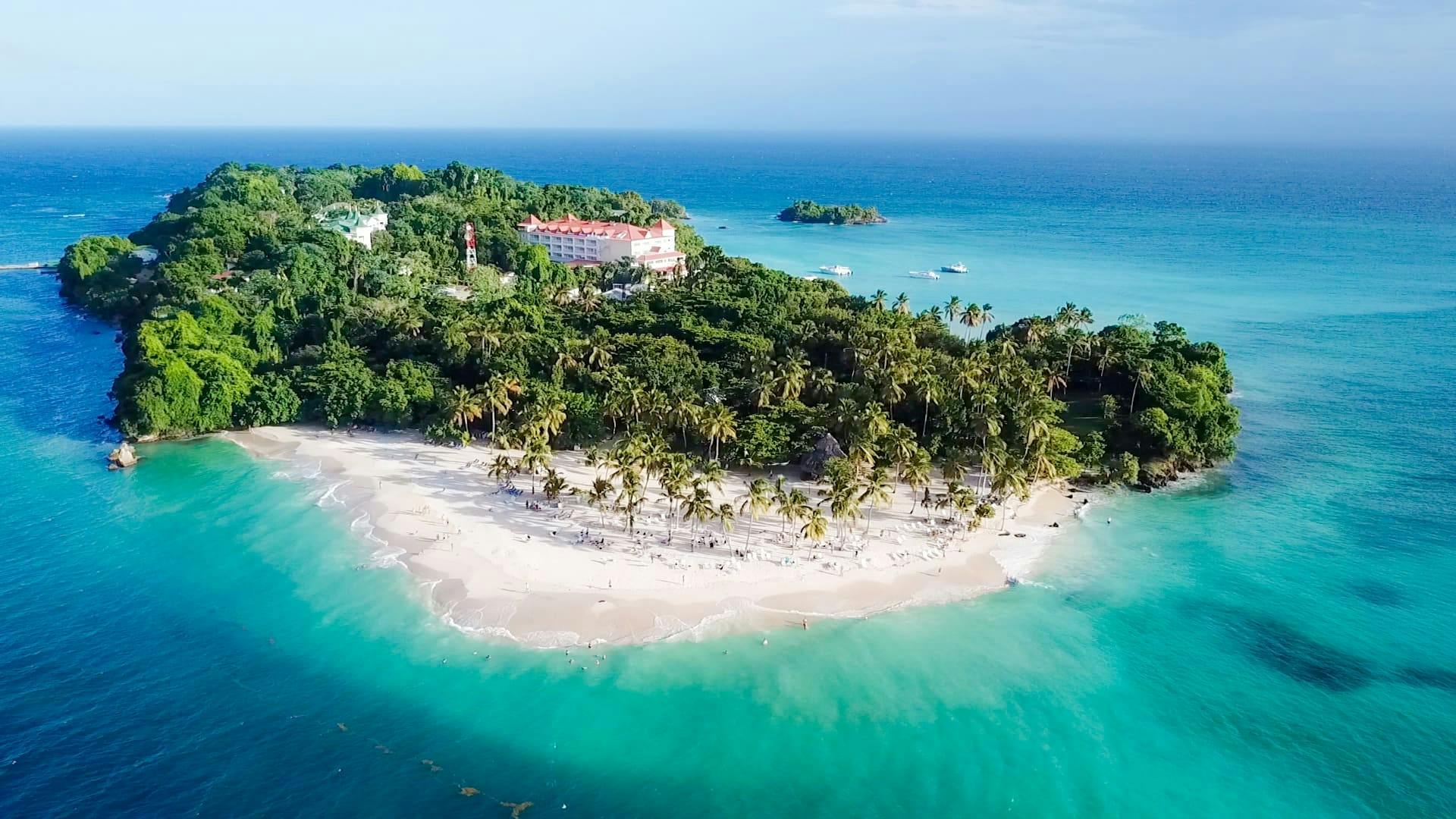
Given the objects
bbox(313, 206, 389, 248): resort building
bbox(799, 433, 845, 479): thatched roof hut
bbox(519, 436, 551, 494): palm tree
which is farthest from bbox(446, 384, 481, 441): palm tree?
bbox(313, 206, 389, 248): resort building

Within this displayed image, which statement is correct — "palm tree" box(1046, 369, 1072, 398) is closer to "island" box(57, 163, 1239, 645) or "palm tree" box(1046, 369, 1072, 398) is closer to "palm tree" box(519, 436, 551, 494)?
"island" box(57, 163, 1239, 645)

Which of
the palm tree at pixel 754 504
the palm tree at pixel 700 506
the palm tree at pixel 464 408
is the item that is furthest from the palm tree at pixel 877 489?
the palm tree at pixel 464 408

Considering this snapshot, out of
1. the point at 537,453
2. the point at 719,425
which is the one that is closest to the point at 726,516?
the point at 719,425

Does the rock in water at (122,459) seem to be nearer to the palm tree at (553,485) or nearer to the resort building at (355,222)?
the palm tree at (553,485)

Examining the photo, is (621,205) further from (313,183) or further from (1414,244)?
(1414,244)

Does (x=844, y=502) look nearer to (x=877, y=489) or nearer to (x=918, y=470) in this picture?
(x=877, y=489)
